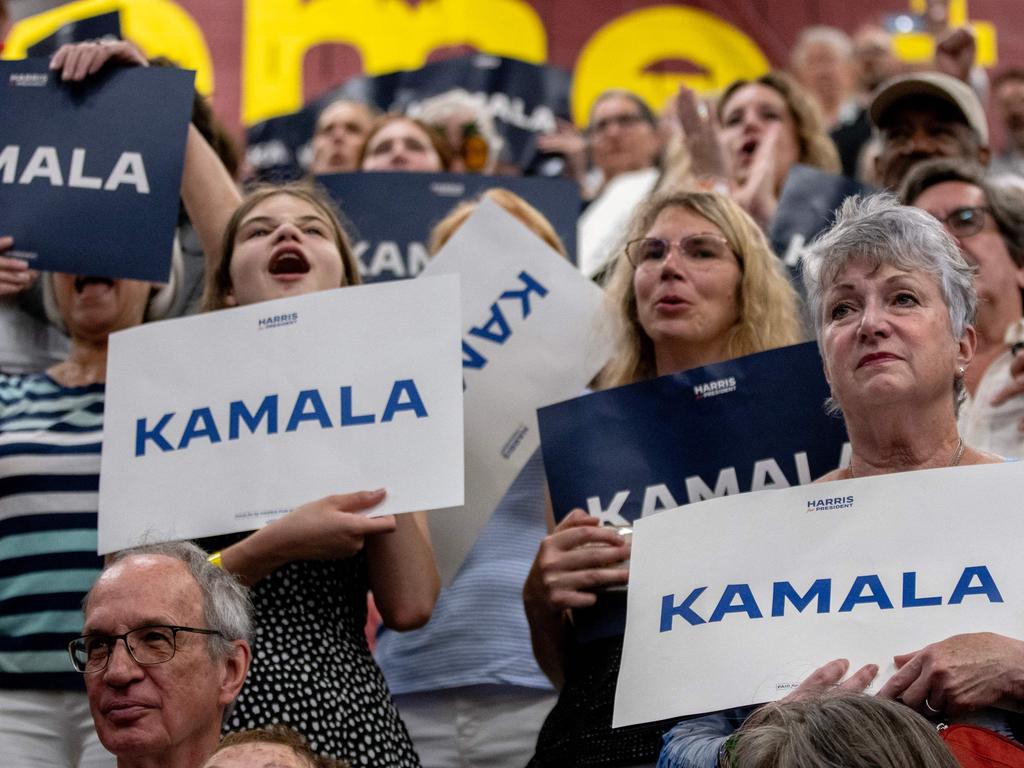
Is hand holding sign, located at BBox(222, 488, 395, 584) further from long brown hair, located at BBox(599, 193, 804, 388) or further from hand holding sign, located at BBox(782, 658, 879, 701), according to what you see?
hand holding sign, located at BBox(782, 658, 879, 701)

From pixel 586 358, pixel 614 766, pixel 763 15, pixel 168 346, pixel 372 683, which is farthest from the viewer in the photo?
pixel 763 15

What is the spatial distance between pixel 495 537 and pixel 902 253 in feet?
4.37

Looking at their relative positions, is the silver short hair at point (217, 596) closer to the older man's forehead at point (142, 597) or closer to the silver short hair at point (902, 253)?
the older man's forehead at point (142, 597)

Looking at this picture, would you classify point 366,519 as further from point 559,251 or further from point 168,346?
point 559,251

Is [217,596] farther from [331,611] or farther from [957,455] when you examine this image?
[957,455]

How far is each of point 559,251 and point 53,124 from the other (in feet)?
4.22

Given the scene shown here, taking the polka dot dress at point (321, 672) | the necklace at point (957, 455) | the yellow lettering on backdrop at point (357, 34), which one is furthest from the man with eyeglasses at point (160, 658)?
the yellow lettering on backdrop at point (357, 34)

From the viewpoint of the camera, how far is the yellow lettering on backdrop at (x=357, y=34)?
11.4 m

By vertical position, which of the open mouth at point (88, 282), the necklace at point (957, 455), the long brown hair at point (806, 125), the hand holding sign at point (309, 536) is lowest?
the hand holding sign at point (309, 536)

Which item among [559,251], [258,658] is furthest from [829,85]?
[258,658]

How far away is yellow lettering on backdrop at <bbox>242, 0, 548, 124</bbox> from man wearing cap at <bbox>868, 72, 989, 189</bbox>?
681 cm

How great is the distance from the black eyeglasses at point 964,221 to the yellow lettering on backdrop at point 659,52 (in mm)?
7504

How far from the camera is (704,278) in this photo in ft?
12.2

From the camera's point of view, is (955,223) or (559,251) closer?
(955,223)
